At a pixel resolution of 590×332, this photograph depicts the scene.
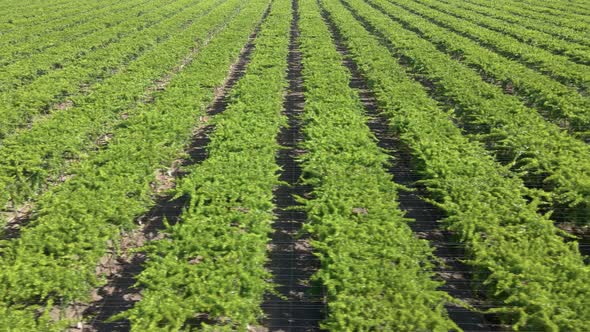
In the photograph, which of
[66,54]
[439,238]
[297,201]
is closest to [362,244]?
[297,201]

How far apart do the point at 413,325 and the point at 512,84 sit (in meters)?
15.1

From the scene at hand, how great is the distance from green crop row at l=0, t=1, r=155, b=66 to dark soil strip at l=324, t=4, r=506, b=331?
16992 millimetres

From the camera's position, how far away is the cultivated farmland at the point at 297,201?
21.6ft

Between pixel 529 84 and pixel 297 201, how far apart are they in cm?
1235

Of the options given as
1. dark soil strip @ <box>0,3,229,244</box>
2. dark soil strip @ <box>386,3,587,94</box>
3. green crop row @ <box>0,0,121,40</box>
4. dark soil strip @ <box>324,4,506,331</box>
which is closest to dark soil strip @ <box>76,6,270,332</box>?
dark soil strip @ <box>0,3,229,244</box>

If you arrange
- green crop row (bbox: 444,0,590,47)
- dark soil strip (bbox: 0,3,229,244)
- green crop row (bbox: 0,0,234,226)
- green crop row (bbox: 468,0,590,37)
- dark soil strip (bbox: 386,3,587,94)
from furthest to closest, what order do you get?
green crop row (bbox: 468,0,590,37)
green crop row (bbox: 444,0,590,47)
dark soil strip (bbox: 386,3,587,94)
green crop row (bbox: 0,0,234,226)
dark soil strip (bbox: 0,3,229,244)

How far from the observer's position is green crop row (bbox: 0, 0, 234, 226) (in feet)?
33.6

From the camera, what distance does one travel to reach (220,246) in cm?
752

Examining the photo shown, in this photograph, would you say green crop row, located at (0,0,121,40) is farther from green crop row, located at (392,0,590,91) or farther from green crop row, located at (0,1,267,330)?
green crop row, located at (392,0,590,91)

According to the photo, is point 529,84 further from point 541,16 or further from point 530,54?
point 541,16

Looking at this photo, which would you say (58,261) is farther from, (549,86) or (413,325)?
(549,86)

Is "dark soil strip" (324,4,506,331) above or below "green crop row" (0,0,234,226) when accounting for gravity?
below

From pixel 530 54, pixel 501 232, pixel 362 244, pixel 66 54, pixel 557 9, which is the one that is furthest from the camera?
pixel 557 9

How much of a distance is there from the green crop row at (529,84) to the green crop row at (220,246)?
33.8 ft
